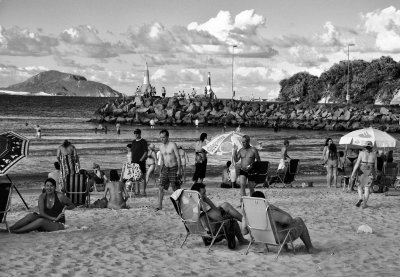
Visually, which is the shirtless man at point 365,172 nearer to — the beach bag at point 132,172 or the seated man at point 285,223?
the seated man at point 285,223

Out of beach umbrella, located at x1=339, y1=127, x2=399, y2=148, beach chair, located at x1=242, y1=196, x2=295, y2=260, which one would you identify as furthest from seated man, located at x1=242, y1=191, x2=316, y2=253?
beach umbrella, located at x1=339, y1=127, x2=399, y2=148

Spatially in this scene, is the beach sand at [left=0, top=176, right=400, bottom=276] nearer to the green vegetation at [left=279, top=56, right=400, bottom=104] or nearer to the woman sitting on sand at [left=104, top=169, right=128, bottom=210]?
the woman sitting on sand at [left=104, top=169, right=128, bottom=210]

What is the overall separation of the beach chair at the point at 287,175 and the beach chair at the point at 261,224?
381 inches

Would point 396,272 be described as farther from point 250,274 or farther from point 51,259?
point 51,259

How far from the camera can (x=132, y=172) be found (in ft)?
52.0

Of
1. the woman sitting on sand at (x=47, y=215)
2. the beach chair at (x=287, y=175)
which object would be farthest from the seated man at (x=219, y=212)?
the beach chair at (x=287, y=175)

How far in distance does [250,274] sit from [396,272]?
1.79 m

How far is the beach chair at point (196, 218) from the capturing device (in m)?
9.72

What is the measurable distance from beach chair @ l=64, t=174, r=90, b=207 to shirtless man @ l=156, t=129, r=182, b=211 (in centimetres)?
147

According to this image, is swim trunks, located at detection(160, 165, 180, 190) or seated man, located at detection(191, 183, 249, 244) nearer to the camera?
seated man, located at detection(191, 183, 249, 244)

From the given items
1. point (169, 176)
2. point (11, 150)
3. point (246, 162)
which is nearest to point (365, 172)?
point (246, 162)

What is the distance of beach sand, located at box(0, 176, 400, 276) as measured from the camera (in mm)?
8531

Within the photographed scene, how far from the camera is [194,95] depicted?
317ft

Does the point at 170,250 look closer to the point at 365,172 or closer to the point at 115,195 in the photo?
the point at 115,195
